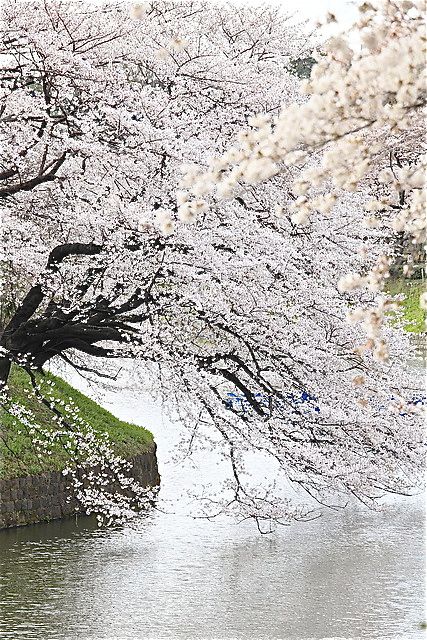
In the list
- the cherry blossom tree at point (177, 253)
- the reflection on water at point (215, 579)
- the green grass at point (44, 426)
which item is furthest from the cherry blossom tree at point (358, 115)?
the green grass at point (44, 426)

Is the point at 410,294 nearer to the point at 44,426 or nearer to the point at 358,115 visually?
the point at 44,426

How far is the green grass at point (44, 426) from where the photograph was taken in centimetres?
854

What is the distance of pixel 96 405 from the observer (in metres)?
11.5

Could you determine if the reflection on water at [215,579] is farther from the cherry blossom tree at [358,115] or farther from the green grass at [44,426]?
the cherry blossom tree at [358,115]

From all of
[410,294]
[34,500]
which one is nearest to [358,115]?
[410,294]

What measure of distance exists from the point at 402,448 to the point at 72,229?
2.37 meters

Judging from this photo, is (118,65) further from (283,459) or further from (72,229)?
(283,459)

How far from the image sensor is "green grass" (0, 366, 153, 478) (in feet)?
28.0

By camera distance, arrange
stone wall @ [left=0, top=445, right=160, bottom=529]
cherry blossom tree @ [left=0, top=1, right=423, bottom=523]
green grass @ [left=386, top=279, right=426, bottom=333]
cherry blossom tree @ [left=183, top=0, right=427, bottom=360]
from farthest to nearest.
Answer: stone wall @ [left=0, top=445, right=160, bottom=529] → cherry blossom tree @ [left=0, top=1, right=423, bottom=523] → green grass @ [left=386, top=279, right=426, bottom=333] → cherry blossom tree @ [left=183, top=0, right=427, bottom=360]

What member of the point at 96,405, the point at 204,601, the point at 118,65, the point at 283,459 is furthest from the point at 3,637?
the point at 96,405

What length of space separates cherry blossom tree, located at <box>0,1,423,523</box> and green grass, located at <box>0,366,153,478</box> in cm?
234

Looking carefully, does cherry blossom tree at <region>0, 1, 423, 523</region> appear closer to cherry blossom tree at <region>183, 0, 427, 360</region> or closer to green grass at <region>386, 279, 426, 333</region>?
green grass at <region>386, 279, 426, 333</region>

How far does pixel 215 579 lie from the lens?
22.2ft

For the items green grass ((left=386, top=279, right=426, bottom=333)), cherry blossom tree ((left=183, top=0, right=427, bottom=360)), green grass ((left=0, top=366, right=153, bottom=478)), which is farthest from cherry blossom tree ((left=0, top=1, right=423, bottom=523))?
cherry blossom tree ((left=183, top=0, right=427, bottom=360))
